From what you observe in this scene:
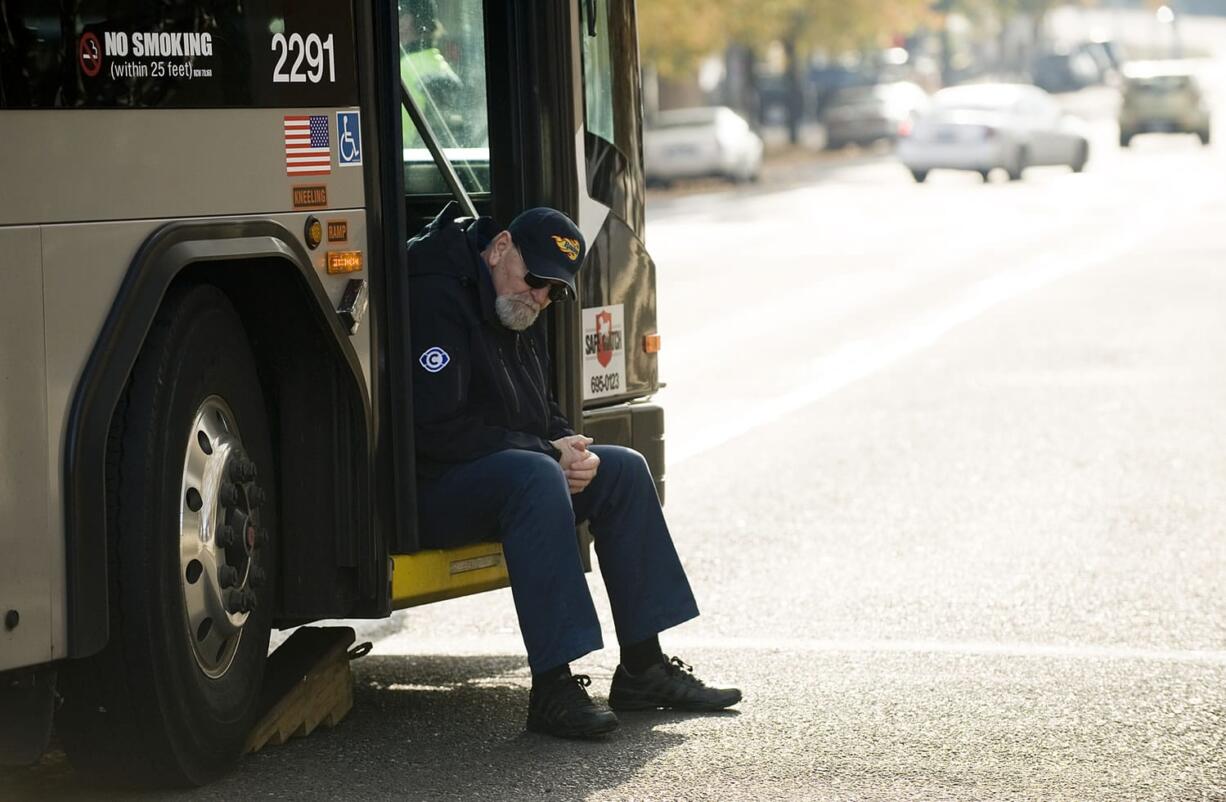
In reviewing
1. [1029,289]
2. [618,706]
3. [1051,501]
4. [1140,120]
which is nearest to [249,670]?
[618,706]

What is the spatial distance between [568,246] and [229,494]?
44.6 inches

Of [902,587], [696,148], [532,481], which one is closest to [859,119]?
[696,148]

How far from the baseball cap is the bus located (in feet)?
1.16

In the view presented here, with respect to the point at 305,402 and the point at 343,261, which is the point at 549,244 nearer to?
the point at 343,261

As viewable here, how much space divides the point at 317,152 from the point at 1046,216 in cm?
2581

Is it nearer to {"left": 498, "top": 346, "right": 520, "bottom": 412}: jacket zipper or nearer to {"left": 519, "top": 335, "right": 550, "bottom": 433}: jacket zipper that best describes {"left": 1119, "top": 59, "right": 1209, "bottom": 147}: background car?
{"left": 519, "top": 335, "right": 550, "bottom": 433}: jacket zipper

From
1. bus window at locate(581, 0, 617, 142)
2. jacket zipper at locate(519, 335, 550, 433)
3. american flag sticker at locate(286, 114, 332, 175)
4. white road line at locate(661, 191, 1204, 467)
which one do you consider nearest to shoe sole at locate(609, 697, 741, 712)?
jacket zipper at locate(519, 335, 550, 433)

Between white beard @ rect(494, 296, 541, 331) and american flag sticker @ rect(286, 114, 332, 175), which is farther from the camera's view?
white beard @ rect(494, 296, 541, 331)

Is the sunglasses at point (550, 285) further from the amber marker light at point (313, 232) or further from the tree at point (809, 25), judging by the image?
the tree at point (809, 25)

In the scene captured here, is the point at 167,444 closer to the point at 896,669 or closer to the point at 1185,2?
the point at 896,669

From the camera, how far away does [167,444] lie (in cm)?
475

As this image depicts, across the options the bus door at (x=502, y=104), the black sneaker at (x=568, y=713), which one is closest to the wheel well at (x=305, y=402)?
the black sneaker at (x=568, y=713)

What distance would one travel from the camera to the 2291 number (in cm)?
500

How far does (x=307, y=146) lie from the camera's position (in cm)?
512
